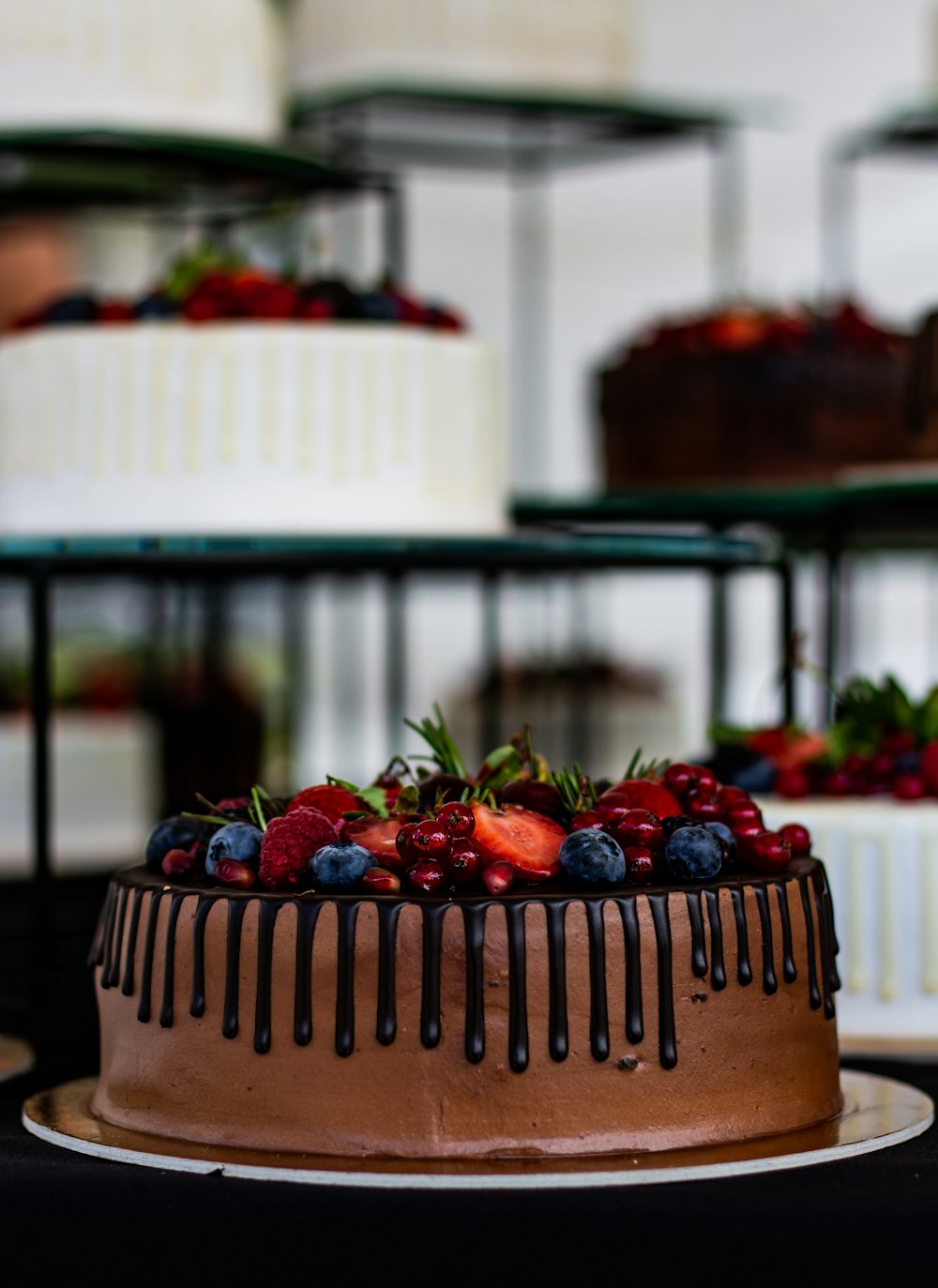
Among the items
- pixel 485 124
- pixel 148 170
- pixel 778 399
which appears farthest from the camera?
pixel 485 124

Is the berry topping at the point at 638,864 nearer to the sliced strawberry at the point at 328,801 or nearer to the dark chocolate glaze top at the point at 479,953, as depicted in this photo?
the dark chocolate glaze top at the point at 479,953

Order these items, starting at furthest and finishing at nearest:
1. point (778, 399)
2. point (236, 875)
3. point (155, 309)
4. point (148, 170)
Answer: point (778, 399) < point (148, 170) < point (155, 309) < point (236, 875)

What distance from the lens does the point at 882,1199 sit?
1.52 meters

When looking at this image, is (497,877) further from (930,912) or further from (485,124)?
(485,124)

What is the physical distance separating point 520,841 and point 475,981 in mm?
125

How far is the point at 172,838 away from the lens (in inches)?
71.6

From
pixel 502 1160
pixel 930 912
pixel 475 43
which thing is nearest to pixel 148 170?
pixel 475 43

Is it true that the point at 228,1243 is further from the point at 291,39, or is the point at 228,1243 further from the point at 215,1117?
the point at 291,39

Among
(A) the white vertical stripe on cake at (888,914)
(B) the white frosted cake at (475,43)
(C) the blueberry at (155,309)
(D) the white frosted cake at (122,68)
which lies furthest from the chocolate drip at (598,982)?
(B) the white frosted cake at (475,43)

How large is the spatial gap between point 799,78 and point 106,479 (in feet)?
13.2

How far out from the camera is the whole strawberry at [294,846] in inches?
65.3

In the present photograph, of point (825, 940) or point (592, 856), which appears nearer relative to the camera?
point (592, 856)

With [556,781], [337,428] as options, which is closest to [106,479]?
[337,428]

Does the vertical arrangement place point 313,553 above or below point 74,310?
below
